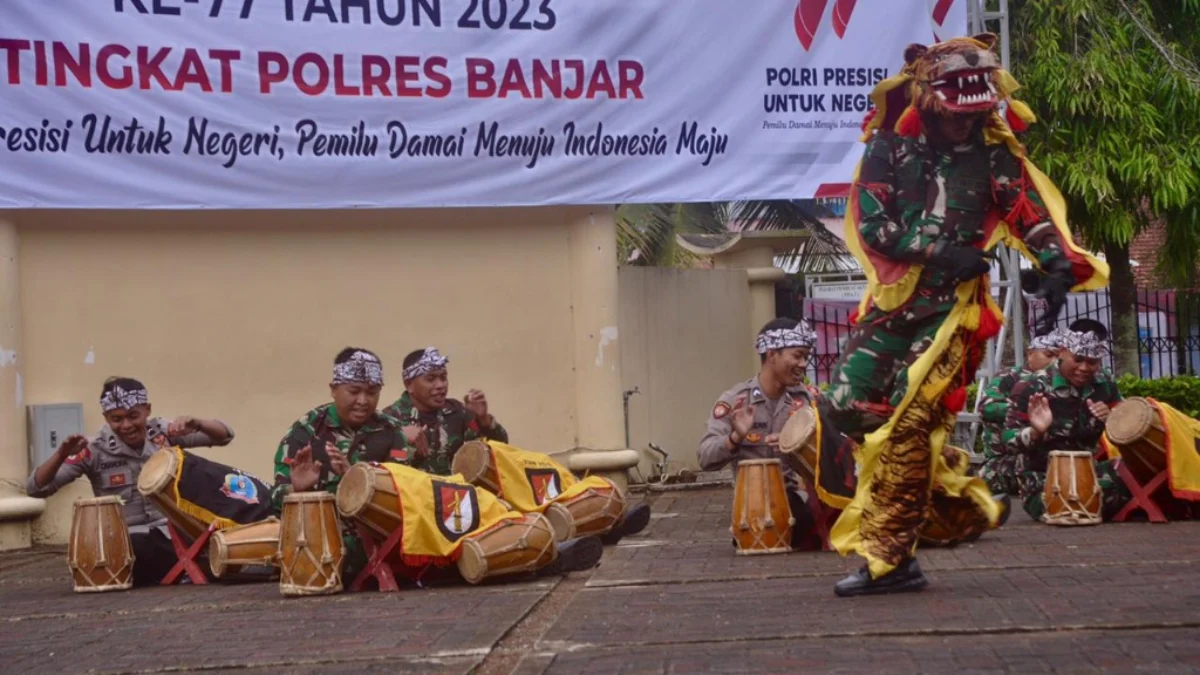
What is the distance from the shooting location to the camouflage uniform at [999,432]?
10.9 metres

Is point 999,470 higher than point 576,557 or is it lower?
higher

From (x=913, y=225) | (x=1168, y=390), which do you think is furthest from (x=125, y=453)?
(x=1168, y=390)

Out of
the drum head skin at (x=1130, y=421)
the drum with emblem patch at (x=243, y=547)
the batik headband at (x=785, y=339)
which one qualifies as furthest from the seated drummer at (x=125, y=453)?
the drum head skin at (x=1130, y=421)

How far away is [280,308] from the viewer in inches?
478

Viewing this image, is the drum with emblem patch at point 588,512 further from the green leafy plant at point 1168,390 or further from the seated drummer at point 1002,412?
the green leafy plant at point 1168,390

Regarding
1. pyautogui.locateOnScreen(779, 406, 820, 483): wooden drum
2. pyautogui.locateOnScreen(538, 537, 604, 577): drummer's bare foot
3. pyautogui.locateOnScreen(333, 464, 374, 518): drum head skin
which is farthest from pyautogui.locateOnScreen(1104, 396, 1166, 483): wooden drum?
pyautogui.locateOnScreen(333, 464, 374, 518): drum head skin

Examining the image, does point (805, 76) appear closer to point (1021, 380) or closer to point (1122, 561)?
point (1021, 380)

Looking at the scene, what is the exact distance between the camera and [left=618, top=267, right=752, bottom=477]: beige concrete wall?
1475 centimetres

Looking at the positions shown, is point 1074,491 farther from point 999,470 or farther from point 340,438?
point 340,438

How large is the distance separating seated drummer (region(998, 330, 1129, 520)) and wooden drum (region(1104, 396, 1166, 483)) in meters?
0.17

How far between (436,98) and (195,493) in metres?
4.18

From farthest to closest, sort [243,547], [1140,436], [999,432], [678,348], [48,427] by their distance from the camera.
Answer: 1. [678,348]
2. [48,427]
3. [999,432]
4. [1140,436]
5. [243,547]

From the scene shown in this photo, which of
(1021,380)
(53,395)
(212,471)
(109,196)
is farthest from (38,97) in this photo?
(1021,380)

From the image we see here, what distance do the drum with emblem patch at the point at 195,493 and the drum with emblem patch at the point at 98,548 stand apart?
21 cm
